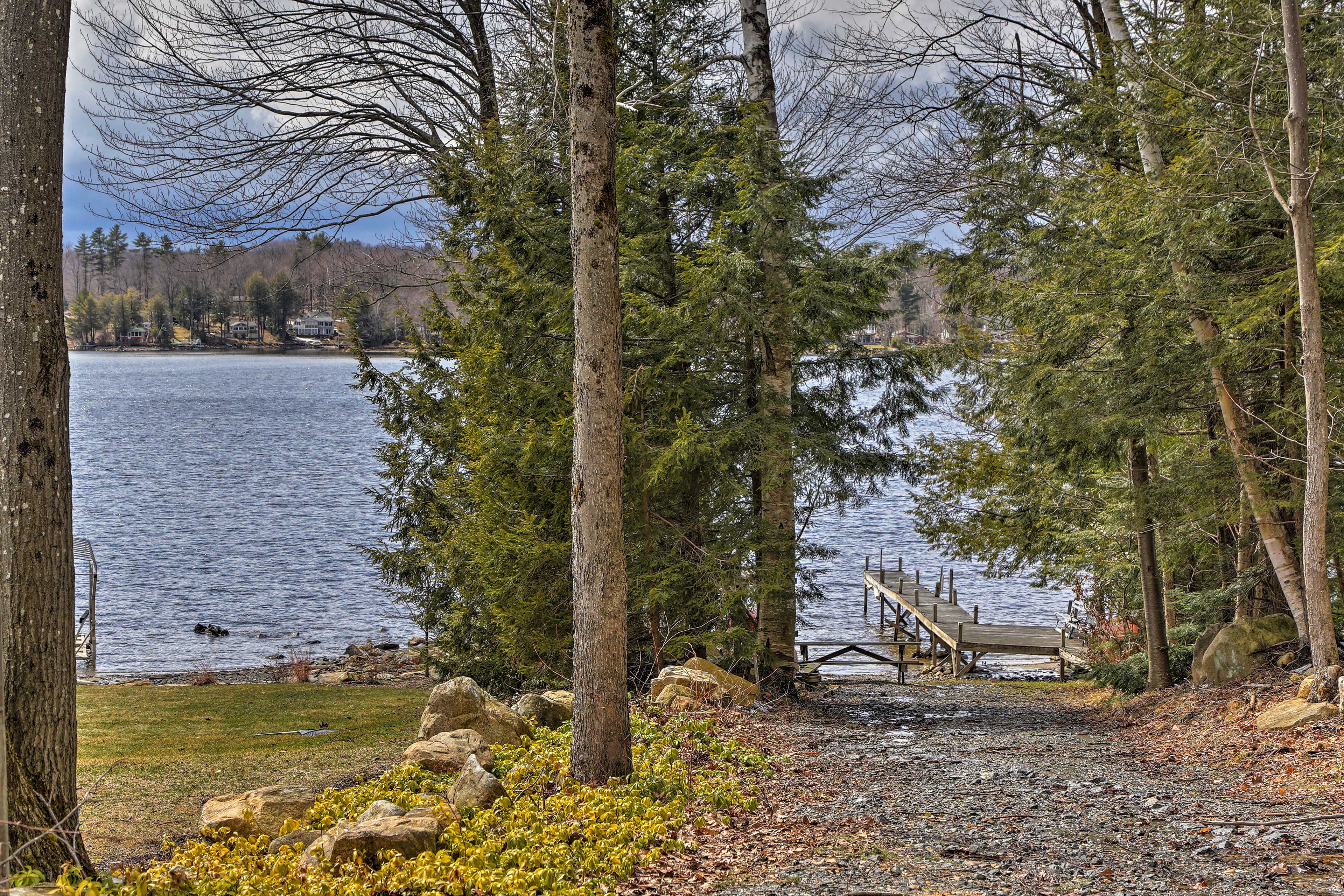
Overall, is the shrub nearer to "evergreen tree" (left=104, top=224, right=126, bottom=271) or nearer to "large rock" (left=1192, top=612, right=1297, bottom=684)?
"large rock" (left=1192, top=612, right=1297, bottom=684)

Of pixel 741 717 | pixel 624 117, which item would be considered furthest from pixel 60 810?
pixel 624 117

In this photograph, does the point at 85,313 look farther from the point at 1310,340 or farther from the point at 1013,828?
the point at 1013,828

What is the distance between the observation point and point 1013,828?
5797 mm

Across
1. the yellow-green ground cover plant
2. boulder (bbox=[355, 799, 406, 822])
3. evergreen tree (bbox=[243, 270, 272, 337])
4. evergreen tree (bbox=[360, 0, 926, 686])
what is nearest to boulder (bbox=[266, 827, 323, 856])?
the yellow-green ground cover plant

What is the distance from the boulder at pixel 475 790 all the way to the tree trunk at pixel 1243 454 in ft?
25.8

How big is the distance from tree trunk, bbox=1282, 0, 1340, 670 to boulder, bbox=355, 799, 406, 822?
7.78 meters

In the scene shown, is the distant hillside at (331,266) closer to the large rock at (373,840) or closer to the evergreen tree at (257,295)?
the large rock at (373,840)

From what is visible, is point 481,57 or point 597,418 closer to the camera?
point 597,418

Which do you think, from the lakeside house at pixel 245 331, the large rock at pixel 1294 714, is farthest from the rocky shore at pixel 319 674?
the lakeside house at pixel 245 331

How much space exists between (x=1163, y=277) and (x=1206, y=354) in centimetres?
91

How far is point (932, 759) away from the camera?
328 inches

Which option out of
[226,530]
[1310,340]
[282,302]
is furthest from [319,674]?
[282,302]

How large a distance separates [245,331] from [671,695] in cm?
9973

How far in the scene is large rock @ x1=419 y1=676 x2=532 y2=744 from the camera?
7.95m
